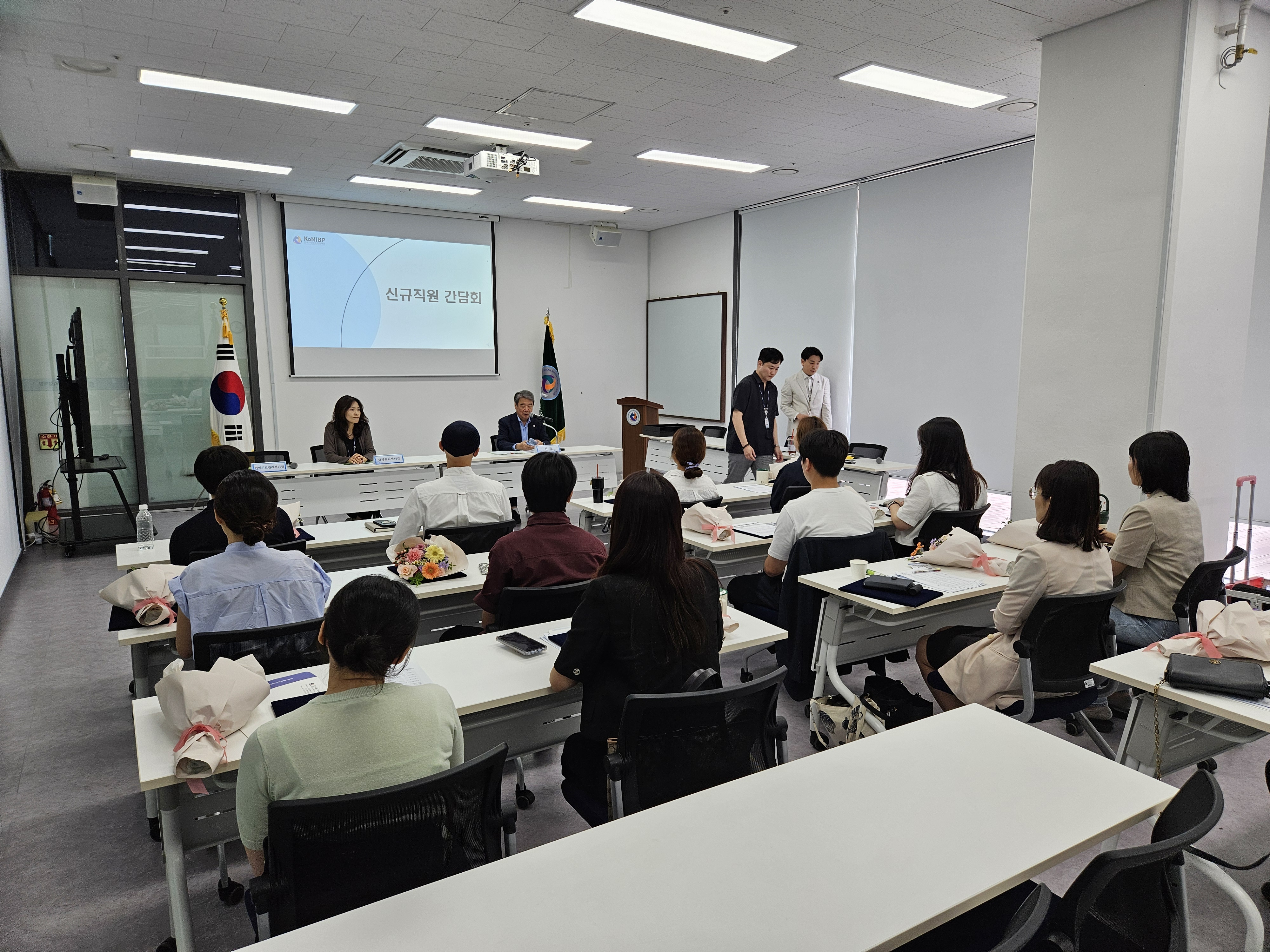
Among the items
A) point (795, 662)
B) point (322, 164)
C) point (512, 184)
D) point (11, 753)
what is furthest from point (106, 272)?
point (795, 662)

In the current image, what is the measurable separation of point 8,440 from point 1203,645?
7924mm

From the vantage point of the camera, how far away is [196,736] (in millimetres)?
1714

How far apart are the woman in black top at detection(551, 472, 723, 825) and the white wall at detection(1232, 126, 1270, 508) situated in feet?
17.8

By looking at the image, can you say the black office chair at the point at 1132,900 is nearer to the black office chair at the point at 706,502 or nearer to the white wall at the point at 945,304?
the black office chair at the point at 706,502

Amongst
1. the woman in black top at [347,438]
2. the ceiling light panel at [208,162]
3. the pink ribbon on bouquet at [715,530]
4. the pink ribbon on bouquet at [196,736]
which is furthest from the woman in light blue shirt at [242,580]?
the ceiling light panel at [208,162]

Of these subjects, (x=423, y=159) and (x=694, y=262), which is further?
(x=694, y=262)

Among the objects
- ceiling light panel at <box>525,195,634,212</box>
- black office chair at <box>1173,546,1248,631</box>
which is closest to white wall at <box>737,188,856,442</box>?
ceiling light panel at <box>525,195,634,212</box>

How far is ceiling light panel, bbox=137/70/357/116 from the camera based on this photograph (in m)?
4.77

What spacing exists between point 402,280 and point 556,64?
490cm

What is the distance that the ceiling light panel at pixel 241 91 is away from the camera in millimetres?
4770

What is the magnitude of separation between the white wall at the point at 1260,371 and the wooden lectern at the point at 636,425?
5.20 metres

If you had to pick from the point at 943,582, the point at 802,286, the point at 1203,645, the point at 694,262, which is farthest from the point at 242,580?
the point at 694,262

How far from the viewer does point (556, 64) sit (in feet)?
15.0

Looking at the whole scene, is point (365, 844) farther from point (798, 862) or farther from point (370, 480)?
point (370, 480)
